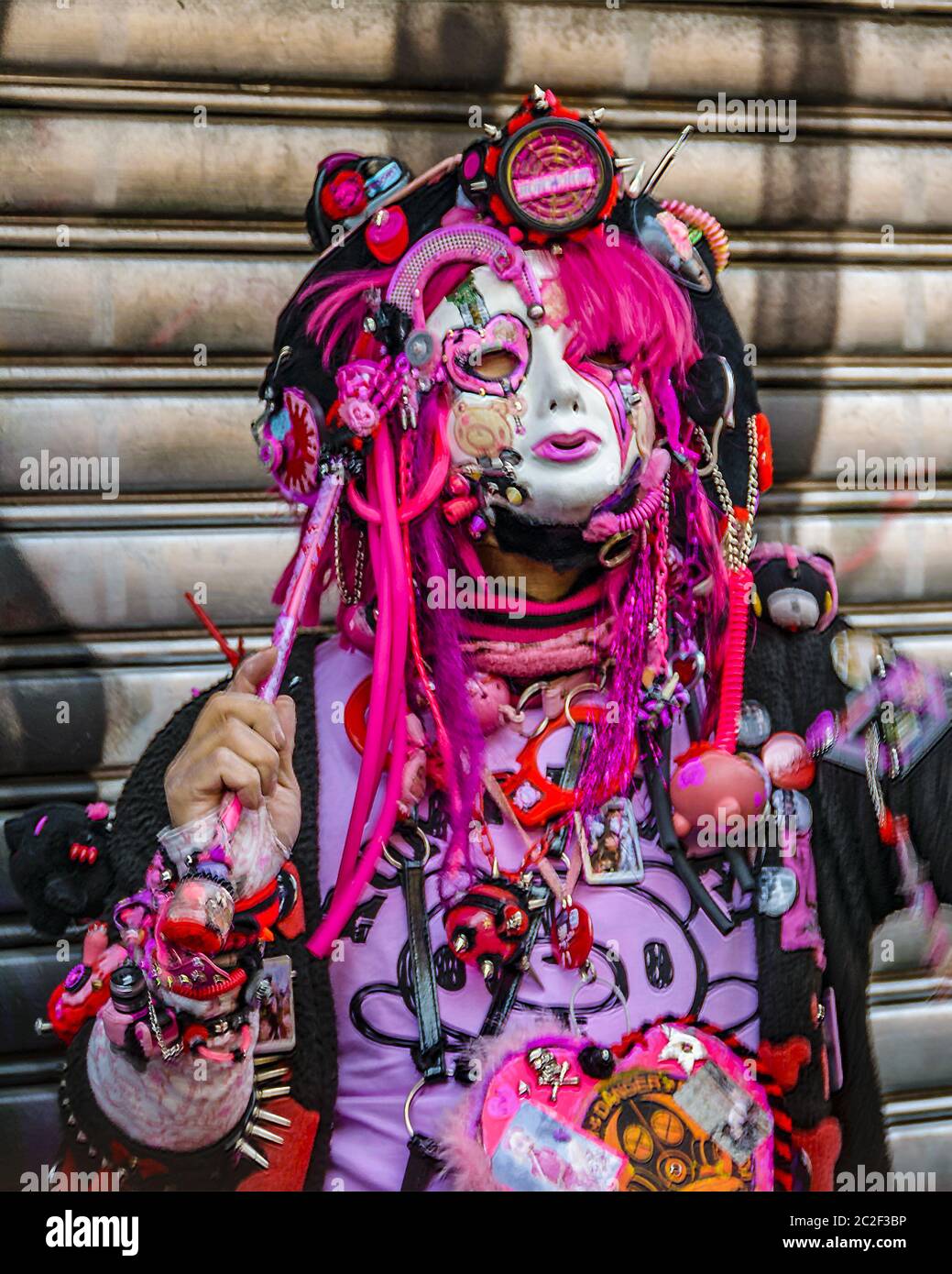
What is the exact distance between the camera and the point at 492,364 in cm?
225

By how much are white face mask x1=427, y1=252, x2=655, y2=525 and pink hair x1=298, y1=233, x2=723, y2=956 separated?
0.13ft

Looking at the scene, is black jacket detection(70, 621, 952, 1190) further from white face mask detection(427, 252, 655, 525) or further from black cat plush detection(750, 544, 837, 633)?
white face mask detection(427, 252, 655, 525)

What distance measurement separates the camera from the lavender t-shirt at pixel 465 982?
2256 mm

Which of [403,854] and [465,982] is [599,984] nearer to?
[465,982]

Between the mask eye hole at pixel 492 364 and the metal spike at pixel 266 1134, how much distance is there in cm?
111

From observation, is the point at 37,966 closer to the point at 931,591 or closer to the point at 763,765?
the point at 763,765

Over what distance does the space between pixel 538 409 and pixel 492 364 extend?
4.1 inches

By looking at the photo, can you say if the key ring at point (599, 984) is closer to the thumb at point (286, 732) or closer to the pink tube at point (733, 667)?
the pink tube at point (733, 667)

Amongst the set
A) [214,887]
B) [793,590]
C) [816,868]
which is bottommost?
[816,868]

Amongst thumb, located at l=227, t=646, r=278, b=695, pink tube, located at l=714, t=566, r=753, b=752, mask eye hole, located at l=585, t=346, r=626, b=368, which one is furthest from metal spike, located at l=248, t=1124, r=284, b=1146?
mask eye hole, located at l=585, t=346, r=626, b=368

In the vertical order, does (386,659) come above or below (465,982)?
above

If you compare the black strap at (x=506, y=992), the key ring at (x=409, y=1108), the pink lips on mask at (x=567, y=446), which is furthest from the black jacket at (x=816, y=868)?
the pink lips on mask at (x=567, y=446)

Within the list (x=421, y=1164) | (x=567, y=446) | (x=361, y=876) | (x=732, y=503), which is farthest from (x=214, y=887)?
(x=732, y=503)

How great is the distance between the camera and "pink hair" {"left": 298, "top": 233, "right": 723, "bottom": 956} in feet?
7.43
